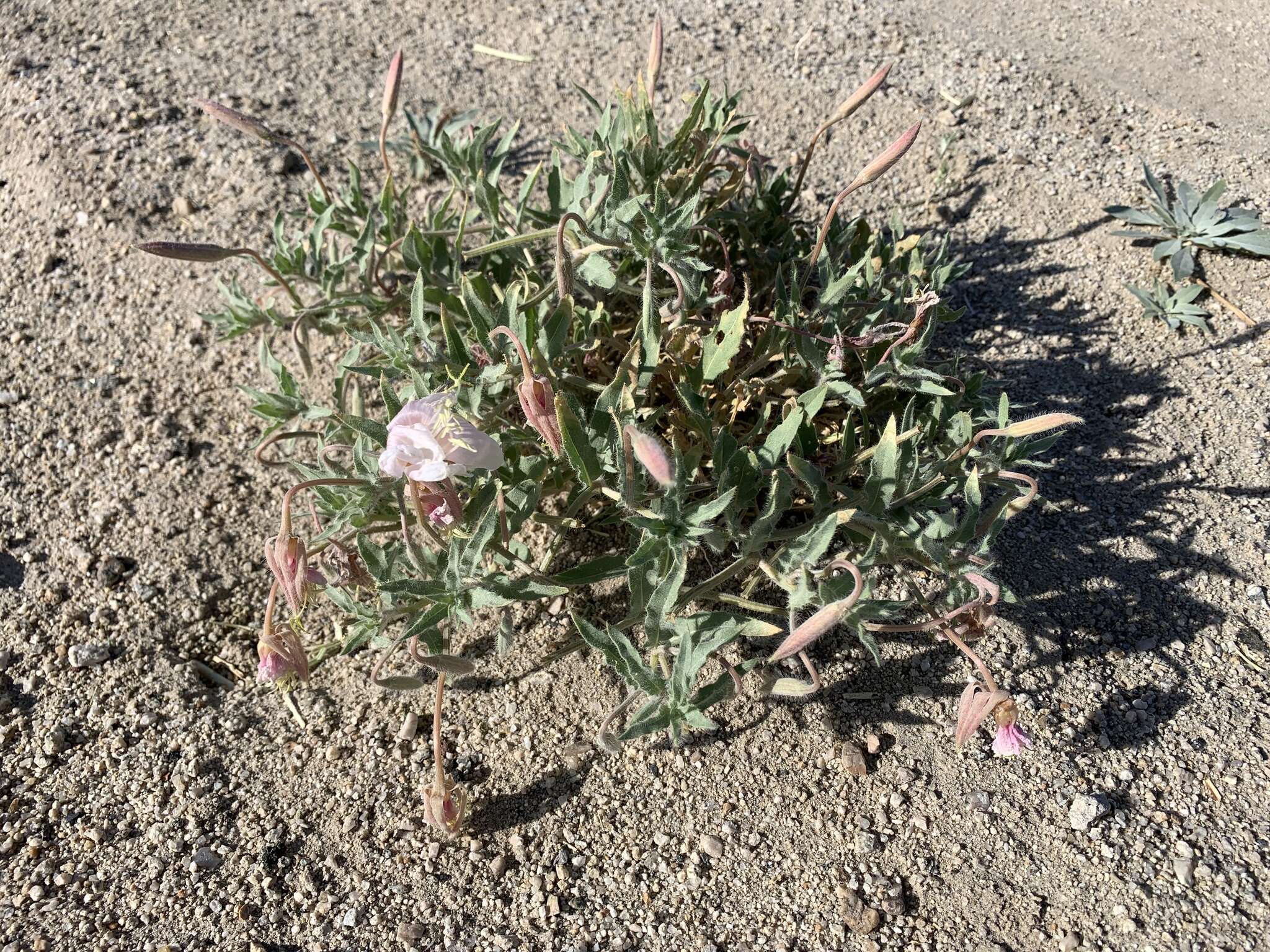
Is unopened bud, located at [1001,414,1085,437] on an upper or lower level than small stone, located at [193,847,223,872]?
upper

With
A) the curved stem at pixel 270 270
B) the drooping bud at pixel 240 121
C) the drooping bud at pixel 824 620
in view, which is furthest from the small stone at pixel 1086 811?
the drooping bud at pixel 240 121

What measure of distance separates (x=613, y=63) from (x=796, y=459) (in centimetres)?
227

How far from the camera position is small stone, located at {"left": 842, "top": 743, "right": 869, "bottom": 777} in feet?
5.99

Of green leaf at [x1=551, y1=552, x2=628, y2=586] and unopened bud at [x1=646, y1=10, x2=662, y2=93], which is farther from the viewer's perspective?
unopened bud at [x1=646, y1=10, x2=662, y2=93]

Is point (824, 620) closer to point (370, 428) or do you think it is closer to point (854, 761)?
point (854, 761)

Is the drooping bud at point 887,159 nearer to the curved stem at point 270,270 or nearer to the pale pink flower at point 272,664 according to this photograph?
the curved stem at point 270,270

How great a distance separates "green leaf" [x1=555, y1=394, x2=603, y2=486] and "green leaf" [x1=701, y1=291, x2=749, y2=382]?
28 centimetres

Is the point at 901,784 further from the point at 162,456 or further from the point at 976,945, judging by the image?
the point at 162,456

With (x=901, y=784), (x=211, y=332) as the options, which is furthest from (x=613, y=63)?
(x=901, y=784)

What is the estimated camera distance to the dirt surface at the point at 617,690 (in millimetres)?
1689

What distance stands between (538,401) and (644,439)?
0.25m

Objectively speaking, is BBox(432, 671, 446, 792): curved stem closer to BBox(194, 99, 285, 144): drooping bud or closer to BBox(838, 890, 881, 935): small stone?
BBox(838, 890, 881, 935): small stone

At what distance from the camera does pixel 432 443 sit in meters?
1.51

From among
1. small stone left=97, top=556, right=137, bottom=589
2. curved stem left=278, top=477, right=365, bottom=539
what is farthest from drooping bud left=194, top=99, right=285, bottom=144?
small stone left=97, top=556, right=137, bottom=589
